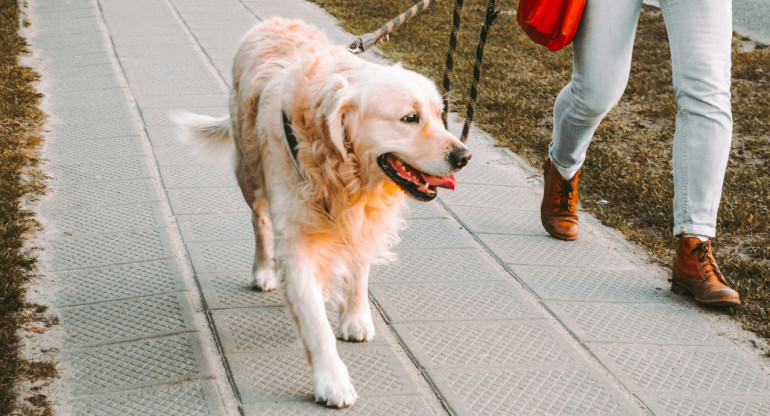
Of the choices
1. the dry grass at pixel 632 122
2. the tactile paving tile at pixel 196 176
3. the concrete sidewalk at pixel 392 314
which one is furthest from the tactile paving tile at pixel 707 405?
the tactile paving tile at pixel 196 176

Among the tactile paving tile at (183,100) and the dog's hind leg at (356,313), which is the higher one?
the dog's hind leg at (356,313)

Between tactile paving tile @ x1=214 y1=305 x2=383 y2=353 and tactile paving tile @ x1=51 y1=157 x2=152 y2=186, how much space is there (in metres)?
1.69

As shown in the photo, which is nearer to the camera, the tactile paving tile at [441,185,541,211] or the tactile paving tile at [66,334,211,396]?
the tactile paving tile at [66,334,211,396]

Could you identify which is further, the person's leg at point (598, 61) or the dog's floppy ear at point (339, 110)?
the person's leg at point (598, 61)

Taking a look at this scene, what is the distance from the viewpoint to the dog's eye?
2.83m

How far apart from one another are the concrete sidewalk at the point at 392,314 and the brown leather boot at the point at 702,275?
0.29ft

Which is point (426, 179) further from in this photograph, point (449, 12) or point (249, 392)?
point (449, 12)

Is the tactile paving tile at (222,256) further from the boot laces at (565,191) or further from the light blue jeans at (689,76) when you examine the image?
the light blue jeans at (689,76)

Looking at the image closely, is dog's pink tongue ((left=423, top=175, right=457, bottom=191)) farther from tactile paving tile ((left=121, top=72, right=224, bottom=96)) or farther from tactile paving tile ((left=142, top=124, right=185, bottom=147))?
tactile paving tile ((left=121, top=72, right=224, bottom=96))

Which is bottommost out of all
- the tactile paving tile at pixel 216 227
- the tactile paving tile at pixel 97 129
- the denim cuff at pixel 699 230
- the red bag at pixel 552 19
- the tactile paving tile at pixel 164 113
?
the tactile paving tile at pixel 97 129

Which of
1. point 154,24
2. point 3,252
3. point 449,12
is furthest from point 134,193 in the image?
point 449,12

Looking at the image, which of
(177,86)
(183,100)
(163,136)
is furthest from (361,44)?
(177,86)

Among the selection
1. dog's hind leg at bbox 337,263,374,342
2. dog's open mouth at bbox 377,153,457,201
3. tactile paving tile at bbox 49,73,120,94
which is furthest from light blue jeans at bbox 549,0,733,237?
tactile paving tile at bbox 49,73,120,94

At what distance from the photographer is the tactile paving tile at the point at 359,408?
286 cm
